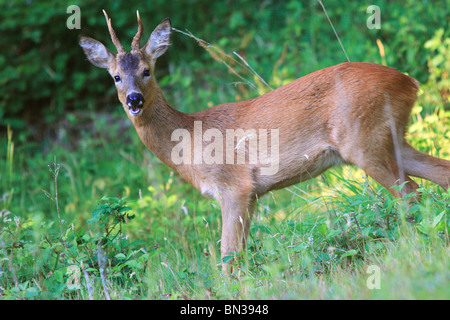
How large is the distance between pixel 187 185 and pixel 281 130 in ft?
9.03

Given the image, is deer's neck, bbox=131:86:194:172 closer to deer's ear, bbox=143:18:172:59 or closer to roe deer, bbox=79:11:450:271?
roe deer, bbox=79:11:450:271

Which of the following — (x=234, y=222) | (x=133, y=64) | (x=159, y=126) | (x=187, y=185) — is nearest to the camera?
(x=234, y=222)

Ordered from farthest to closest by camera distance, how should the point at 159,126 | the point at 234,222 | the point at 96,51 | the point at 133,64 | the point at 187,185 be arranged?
the point at 187,185 < the point at 96,51 < the point at 159,126 < the point at 133,64 < the point at 234,222

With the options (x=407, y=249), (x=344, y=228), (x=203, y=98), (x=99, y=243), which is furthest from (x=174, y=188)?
(x=407, y=249)

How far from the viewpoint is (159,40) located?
17.5ft

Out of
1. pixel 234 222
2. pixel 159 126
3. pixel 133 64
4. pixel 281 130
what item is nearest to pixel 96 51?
pixel 133 64

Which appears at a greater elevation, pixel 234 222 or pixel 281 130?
pixel 281 130

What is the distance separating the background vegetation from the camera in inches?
149

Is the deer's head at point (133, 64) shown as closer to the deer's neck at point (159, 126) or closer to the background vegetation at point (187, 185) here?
the deer's neck at point (159, 126)

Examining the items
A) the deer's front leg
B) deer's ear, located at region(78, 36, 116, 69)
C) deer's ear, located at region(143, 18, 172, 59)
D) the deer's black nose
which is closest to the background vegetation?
the deer's front leg

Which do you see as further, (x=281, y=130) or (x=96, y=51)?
(x=96, y=51)

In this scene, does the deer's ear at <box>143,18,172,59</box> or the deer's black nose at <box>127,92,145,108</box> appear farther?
the deer's ear at <box>143,18,172,59</box>

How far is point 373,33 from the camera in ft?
26.5

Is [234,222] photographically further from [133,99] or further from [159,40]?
[159,40]
